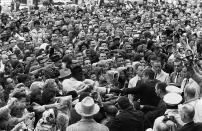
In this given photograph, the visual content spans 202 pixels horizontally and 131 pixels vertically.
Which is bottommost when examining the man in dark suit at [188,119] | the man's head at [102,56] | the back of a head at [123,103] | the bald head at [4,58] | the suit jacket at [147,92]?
the bald head at [4,58]

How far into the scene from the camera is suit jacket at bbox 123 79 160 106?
7763 millimetres

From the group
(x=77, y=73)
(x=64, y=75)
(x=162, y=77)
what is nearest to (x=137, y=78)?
(x=162, y=77)

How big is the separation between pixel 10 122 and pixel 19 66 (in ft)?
13.5

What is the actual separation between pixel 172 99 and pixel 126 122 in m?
0.73

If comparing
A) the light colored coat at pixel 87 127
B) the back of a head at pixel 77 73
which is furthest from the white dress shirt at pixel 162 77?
the light colored coat at pixel 87 127

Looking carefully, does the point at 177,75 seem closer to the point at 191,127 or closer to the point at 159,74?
the point at 159,74

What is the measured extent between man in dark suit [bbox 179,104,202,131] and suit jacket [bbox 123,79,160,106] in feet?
7.61

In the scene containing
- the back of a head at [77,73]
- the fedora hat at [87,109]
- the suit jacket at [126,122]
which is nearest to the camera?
the fedora hat at [87,109]

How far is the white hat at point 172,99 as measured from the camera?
19.6 feet

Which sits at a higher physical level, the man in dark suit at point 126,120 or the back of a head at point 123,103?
the back of a head at point 123,103

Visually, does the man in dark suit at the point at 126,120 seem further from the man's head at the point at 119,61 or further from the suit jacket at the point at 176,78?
the man's head at the point at 119,61

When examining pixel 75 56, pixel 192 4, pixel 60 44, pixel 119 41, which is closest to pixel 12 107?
pixel 75 56

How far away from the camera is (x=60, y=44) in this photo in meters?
13.8

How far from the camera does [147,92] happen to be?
7.81 meters
